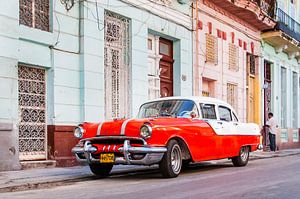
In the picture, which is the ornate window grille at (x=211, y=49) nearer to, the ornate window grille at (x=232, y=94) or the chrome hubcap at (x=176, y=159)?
the ornate window grille at (x=232, y=94)

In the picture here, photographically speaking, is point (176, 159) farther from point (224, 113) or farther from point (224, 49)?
point (224, 49)

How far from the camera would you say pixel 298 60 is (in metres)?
32.4

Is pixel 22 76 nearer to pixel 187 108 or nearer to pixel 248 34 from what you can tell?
pixel 187 108

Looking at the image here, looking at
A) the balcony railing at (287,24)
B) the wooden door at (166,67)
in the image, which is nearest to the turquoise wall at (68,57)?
the wooden door at (166,67)

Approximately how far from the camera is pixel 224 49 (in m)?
22.5


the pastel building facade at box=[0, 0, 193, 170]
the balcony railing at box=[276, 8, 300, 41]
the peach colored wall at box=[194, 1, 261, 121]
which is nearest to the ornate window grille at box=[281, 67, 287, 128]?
the balcony railing at box=[276, 8, 300, 41]

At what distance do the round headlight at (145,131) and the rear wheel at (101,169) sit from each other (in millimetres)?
1519

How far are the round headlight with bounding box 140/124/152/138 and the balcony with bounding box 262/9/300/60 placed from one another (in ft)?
58.1

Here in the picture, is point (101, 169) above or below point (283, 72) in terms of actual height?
below

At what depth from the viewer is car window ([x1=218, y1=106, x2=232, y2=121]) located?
13.1 meters

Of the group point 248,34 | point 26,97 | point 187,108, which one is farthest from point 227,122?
point 248,34

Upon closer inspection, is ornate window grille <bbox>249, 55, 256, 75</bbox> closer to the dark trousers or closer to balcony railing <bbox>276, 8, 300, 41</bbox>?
balcony railing <bbox>276, 8, 300, 41</bbox>

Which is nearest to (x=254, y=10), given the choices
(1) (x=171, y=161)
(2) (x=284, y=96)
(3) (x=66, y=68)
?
(2) (x=284, y=96)

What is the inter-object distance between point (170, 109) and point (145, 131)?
1835 millimetres
